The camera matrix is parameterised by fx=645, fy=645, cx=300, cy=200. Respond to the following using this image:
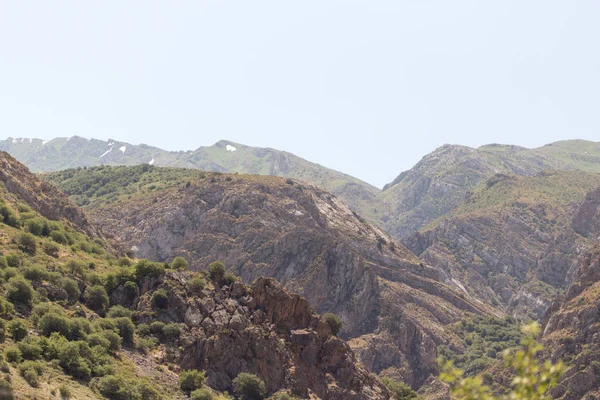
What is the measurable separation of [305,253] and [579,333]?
65078 millimetres

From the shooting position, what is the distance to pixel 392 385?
88.4 meters

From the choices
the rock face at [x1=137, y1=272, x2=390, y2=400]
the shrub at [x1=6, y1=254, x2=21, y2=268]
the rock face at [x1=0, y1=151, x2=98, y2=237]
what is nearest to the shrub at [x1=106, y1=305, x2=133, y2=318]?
the rock face at [x1=137, y1=272, x2=390, y2=400]

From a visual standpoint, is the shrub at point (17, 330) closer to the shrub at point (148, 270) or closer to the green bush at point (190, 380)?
the green bush at point (190, 380)

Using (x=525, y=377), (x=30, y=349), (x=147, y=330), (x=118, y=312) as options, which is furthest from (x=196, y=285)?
(x=525, y=377)

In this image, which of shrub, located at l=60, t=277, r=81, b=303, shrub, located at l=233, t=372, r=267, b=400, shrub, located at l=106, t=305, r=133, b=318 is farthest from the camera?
shrub, located at l=106, t=305, r=133, b=318

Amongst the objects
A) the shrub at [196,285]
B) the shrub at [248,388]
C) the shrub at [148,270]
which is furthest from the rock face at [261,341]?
the shrub at [248,388]

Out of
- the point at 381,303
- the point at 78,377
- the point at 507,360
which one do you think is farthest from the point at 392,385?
the point at 507,360

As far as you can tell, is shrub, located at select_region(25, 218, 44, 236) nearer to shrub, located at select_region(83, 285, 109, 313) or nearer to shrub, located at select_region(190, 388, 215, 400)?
shrub, located at select_region(83, 285, 109, 313)

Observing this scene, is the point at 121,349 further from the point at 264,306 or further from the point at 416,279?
the point at 416,279

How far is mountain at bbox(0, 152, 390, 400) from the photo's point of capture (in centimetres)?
5153

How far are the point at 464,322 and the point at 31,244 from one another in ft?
396

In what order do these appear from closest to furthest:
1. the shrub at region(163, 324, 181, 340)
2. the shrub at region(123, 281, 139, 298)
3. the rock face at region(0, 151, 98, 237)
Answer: the shrub at region(163, 324, 181, 340) → the shrub at region(123, 281, 139, 298) → the rock face at region(0, 151, 98, 237)

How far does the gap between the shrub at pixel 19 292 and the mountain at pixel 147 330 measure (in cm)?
9

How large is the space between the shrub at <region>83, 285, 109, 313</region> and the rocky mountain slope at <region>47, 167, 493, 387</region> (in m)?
74.0
